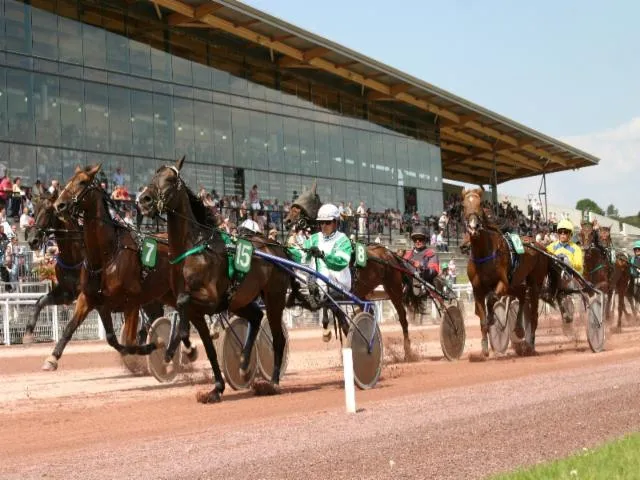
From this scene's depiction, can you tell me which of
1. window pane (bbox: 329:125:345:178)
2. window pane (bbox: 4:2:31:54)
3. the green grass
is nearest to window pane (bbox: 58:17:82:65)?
window pane (bbox: 4:2:31:54)

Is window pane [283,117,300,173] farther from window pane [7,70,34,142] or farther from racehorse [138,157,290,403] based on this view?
racehorse [138,157,290,403]

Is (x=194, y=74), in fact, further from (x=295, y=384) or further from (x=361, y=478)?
(x=361, y=478)

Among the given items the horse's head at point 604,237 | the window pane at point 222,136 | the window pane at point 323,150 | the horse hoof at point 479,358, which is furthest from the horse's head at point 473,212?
the window pane at point 323,150

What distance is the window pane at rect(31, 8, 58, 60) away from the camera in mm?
24734

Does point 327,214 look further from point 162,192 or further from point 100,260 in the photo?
point 100,260

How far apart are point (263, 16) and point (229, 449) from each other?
75.6 ft

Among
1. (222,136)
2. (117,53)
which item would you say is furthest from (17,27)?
(222,136)

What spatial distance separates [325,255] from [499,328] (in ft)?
14.6

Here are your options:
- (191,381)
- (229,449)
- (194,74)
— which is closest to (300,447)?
(229,449)

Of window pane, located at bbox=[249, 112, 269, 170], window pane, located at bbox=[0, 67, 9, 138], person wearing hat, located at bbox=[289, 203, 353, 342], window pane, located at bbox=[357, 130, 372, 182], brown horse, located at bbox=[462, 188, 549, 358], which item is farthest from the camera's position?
window pane, located at bbox=[357, 130, 372, 182]

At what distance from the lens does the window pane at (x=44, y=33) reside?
81.1 ft

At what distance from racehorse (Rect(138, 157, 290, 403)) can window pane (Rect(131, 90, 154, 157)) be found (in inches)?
678

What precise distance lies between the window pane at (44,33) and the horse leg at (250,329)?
16.1 meters

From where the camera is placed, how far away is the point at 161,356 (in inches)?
477
